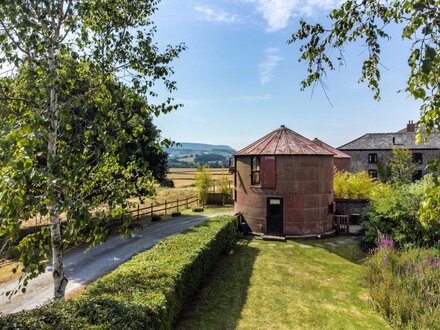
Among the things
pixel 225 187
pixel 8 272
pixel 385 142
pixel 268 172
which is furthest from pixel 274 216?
pixel 385 142

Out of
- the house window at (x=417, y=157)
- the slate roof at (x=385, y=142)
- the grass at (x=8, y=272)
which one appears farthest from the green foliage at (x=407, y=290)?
the slate roof at (x=385, y=142)

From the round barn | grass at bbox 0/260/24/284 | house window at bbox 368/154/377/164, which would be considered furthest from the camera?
house window at bbox 368/154/377/164

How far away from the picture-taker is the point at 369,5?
3.69 m

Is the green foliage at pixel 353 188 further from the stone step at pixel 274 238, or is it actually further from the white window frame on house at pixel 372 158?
the white window frame on house at pixel 372 158

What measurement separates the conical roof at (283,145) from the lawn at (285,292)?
6210mm

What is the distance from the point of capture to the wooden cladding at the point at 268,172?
65.5 feet

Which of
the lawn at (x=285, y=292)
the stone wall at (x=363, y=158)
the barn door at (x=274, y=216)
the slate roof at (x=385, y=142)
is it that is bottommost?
the lawn at (x=285, y=292)

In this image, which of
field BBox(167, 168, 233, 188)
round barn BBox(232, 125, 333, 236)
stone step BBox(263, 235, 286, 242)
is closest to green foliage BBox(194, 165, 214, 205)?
field BBox(167, 168, 233, 188)

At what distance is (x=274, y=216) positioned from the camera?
20.3 meters

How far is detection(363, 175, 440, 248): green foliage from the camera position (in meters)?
15.2

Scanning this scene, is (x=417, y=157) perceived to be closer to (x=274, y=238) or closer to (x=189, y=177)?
(x=274, y=238)

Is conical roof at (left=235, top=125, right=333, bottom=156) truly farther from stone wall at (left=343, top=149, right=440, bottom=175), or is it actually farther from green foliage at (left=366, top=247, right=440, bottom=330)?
stone wall at (left=343, top=149, right=440, bottom=175)

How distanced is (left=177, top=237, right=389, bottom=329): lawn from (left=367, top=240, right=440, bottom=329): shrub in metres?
0.58

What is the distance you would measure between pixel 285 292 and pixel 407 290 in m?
4.19
